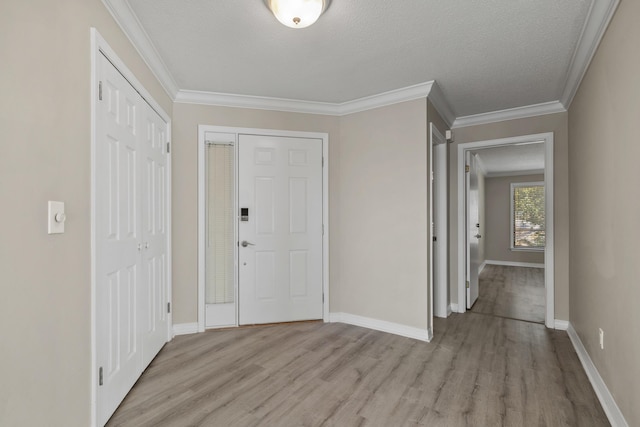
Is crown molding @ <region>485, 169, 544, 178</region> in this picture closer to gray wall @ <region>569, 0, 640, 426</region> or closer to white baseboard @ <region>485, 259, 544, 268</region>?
white baseboard @ <region>485, 259, 544, 268</region>

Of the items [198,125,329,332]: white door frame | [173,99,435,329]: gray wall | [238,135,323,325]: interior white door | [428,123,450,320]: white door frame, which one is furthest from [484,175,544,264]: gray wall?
[238,135,323,325]: interior white door

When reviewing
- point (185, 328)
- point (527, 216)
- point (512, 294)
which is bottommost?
point (512, 294)

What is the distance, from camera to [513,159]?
244 inches

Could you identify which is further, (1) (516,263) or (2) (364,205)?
(1) (516,263)

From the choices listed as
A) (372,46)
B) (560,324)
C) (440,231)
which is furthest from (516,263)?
(372,46)

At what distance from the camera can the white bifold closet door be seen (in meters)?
1.74

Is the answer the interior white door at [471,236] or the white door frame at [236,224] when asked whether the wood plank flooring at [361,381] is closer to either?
the white door frame at [236,224]

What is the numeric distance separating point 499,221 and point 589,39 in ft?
22.7

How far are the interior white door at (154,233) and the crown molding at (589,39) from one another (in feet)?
10.0
